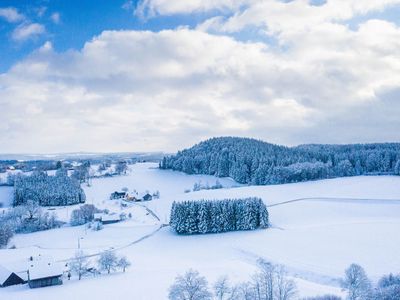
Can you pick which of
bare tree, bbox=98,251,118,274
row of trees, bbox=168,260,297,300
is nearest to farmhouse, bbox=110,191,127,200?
bare tree, bbox=98,251,118,274

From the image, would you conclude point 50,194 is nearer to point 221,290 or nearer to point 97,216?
point 97,216

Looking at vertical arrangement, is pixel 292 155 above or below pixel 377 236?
above

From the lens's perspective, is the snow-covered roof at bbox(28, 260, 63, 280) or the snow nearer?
the snow-covered roof at bbox(28, 260, 63, 280)

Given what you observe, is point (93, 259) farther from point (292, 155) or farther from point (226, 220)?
point (292, 155)

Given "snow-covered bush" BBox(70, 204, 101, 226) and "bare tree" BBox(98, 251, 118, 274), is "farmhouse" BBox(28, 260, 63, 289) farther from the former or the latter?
"snow-covered bush" BBox(70, 204, 101, 226)

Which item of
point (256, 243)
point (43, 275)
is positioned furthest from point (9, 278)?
point (256, 243)

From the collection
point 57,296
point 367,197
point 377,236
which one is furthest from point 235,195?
point 57,296
